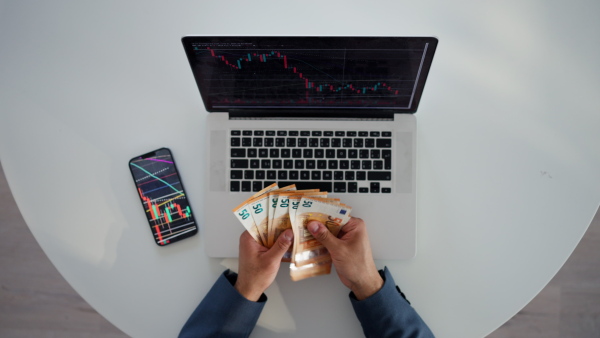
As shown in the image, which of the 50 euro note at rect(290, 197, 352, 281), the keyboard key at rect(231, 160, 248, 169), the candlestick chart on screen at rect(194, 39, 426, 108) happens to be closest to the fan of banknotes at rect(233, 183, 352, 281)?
the 50 euro note at rect(290, 197, 352, 281)

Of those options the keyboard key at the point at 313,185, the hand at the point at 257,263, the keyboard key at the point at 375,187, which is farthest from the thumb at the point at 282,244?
the keyboard key at the point at 375,187

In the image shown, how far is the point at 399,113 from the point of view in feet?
3.23

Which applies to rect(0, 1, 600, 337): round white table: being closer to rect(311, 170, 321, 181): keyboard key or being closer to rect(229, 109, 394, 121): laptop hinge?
rect(229, 109, 394, 121): laptop hinge

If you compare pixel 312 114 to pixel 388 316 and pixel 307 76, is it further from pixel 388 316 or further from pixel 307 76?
pixel 388 316

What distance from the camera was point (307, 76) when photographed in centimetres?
88

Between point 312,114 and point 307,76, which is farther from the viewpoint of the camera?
point 312,114

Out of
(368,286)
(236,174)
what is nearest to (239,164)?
(236,174)

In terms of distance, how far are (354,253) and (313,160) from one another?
230mm

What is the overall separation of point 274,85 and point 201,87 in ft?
0.53

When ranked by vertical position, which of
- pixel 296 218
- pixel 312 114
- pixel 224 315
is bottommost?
pixel 224 315

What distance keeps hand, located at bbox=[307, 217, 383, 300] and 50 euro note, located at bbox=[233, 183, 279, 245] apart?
0.39ft
